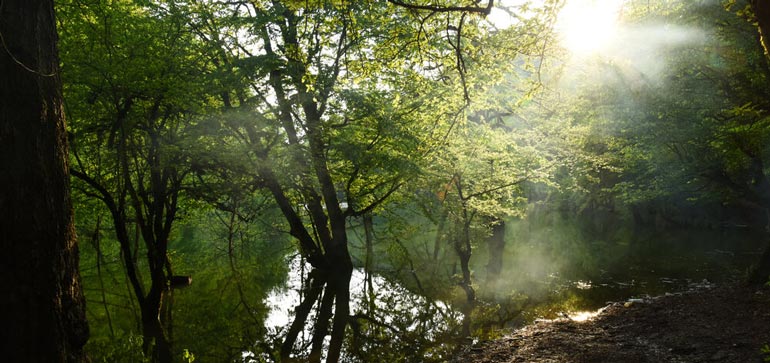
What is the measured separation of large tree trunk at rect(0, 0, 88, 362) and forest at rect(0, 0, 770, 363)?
0.02 metres

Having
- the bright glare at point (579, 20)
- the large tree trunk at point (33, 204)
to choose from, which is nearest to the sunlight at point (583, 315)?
the bright glare at point (579, 20)

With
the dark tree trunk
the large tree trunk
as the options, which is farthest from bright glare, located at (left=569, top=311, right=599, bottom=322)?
the large tree trunk

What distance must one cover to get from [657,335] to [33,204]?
10.0m

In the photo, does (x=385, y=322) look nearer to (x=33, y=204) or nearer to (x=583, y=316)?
(x=583, y=316)

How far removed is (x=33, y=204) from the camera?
3670 mm

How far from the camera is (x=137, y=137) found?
1427 centimetres

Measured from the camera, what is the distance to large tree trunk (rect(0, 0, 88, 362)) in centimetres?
359

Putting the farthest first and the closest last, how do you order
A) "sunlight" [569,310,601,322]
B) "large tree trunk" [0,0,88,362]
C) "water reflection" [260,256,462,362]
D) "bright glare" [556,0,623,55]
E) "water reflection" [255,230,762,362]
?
1. "water reflection" [255,230,762,362]
2. "sunlight" [569,310,601,322]
3. "water reflection" [260,256,462,362]
4. "bright glare" [556,0,623,55]
5. "large tree trunk" [0,0,88,362]

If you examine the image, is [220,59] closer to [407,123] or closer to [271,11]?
[271,11]

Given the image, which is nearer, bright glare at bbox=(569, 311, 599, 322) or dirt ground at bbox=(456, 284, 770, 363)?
dirt ground at bbox=(456, 284, 770, 363)

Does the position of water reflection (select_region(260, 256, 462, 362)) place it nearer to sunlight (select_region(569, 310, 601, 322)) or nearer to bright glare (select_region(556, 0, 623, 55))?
sunlight (select_region(569, 310, 601, 322))

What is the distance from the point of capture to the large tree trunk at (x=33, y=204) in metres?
3.59

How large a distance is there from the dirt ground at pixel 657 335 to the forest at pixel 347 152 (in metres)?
0.22

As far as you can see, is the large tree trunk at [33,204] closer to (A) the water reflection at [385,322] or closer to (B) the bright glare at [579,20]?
(B) the bright glare at [579,20]
